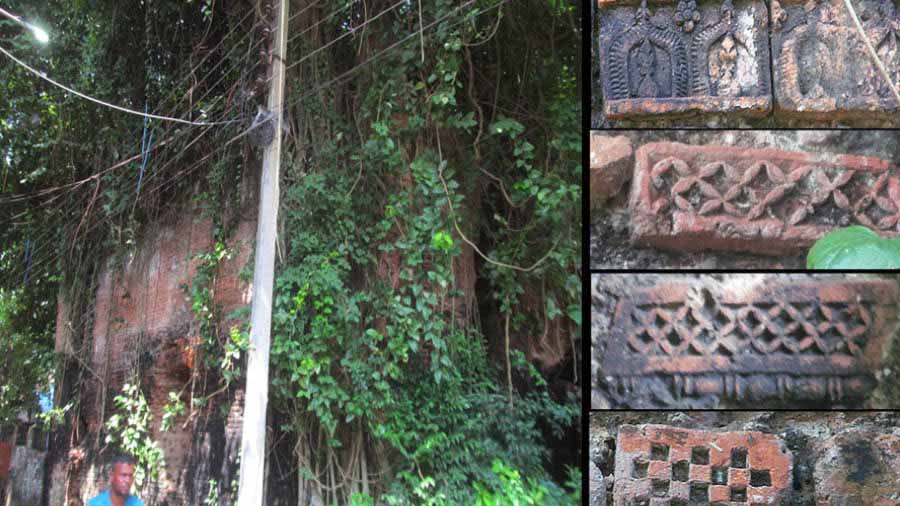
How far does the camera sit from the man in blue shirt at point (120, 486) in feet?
14.8

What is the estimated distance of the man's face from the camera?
14.8 ft

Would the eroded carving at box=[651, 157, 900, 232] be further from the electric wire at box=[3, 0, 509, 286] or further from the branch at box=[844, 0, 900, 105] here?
the electric wire at box=[3, 0, 509, 286]

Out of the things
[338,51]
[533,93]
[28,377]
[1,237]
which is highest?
[338,51]

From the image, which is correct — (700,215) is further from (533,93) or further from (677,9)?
(533,93)

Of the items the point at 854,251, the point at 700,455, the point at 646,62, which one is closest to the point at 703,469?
the point at 700,455

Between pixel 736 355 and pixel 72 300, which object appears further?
pixel 72 300

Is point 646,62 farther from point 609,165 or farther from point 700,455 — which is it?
point 700,455

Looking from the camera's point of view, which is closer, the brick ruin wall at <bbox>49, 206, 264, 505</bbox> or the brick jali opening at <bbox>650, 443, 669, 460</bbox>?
the brick jali opening at <bbox>650, 443, 669, 460</bbox>

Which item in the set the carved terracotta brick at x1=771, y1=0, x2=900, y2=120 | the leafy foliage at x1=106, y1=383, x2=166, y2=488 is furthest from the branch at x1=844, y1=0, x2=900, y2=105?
the leafy foliage at x1=106, y1=383, x2=166, y2=488

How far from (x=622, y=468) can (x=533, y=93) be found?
3327mm

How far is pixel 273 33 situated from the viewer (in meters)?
3.32

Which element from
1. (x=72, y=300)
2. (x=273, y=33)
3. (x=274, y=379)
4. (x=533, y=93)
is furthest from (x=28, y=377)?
(x=533, y=93)

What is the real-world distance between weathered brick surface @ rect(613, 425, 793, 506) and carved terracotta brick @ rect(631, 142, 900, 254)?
8.3 inches

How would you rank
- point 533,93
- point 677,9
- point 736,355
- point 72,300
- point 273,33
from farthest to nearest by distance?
point 72,300 < point 533,93 < point 273,33 < point 677,9 < point 736,355
